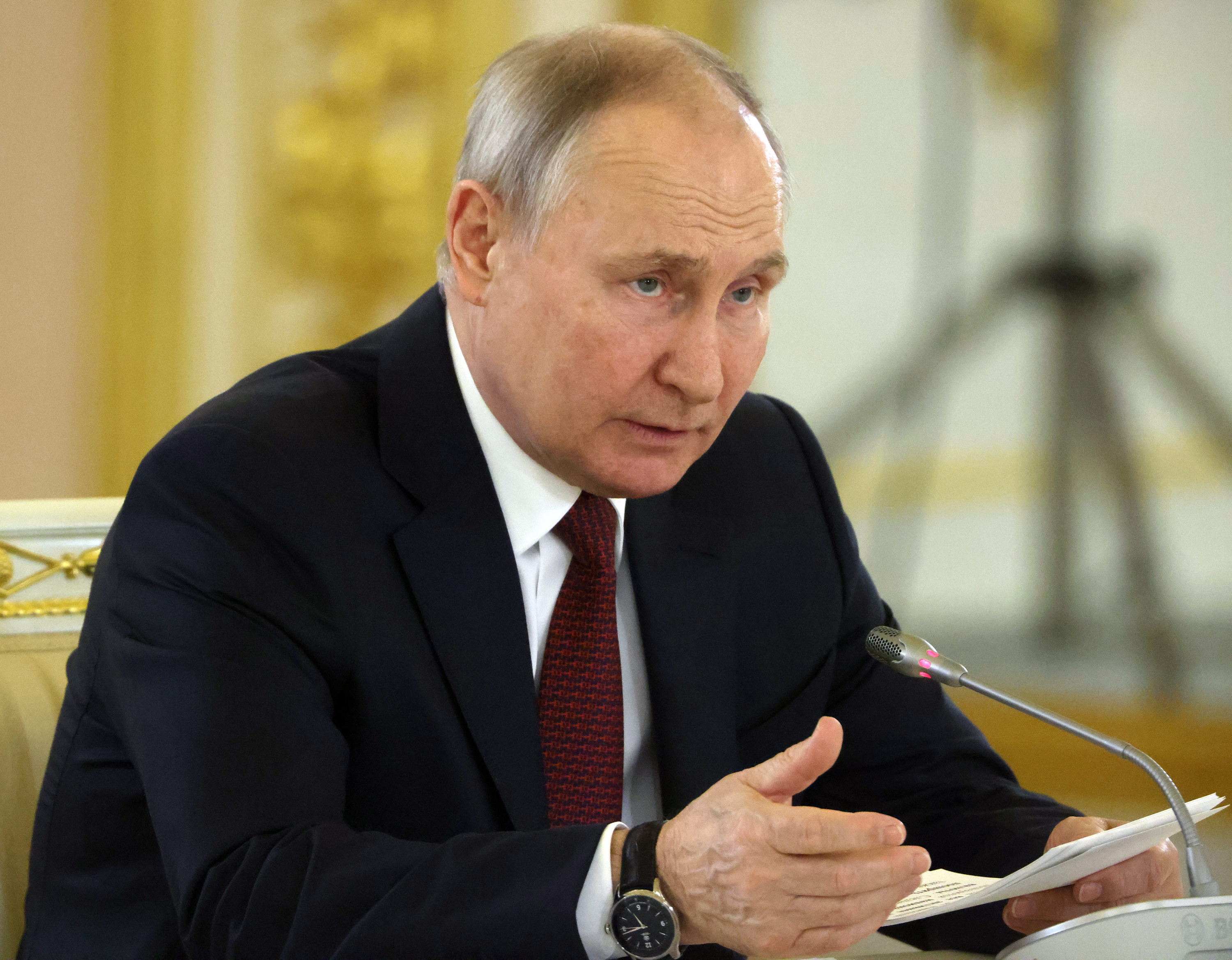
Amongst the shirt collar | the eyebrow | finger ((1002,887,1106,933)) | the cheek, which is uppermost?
the eyebrow

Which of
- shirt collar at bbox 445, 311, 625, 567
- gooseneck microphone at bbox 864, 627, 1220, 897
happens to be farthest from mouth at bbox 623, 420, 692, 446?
gooseneck microphone at bbox 864, 627, 1220, 897

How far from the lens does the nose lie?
4.01 ft

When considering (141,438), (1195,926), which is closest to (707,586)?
(1195,926)

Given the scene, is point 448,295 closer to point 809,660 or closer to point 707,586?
point 707,586

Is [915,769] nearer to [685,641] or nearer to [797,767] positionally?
[685,641]

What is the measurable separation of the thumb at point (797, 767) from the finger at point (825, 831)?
0.02 metres

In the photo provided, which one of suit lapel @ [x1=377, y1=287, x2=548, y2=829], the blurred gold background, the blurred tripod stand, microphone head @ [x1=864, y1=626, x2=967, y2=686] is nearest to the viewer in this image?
microphone head @ [x1=864, y1=626, x2=967, y2=686]

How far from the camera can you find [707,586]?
4.70 feet

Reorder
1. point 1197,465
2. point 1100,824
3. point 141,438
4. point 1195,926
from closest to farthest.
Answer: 1. point 1195,926
2. point 1100,824
3. point 141,438
4. point 1197,465

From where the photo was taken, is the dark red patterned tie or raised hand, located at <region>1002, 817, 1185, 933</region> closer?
raised hand, located at <region>1002, 817, 1185, 933</region>

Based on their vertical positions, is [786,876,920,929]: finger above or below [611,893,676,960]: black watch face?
above

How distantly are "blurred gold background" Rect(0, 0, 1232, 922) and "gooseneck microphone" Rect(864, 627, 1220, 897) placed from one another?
80.2 inches

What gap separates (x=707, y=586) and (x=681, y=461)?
20cm

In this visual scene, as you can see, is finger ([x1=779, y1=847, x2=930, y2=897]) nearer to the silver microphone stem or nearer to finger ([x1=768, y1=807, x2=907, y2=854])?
finger ([x1=768, y1=807, x2=907, y2=854])
